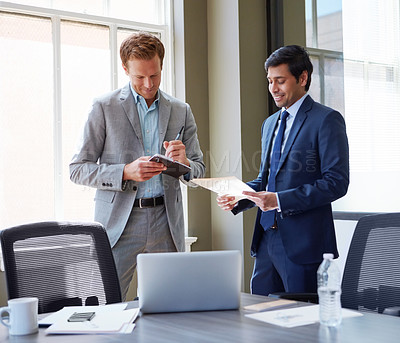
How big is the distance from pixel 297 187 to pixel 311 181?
0.09 m

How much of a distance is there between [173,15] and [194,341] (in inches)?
147

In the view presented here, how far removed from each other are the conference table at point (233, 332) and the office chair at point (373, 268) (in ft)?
1.22

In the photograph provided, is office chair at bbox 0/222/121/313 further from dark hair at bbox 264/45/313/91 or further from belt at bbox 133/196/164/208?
dark hair at bbox 264/45/313/91

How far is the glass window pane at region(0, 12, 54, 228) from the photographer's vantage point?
157 inches

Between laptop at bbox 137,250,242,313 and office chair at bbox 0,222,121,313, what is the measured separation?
1.47 feet

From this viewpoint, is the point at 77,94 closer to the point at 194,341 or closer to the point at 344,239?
the point at 344,239

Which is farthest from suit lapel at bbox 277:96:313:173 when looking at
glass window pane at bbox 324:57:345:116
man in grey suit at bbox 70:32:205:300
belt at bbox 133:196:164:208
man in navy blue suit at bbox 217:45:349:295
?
glass window pane at bbox 324:57:345:116

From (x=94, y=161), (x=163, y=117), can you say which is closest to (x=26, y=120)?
(x=94, y=161)

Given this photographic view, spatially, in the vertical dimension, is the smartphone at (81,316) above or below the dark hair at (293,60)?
below

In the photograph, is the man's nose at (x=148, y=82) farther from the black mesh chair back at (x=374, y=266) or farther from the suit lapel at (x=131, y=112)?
the black mesh chair back at (x=374, y=266)

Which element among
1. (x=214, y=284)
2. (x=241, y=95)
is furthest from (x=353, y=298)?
(x=241, y=95)

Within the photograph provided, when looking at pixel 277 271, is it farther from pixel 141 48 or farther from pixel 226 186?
pixel 141 48

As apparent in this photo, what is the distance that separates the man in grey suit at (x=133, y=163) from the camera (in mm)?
2855

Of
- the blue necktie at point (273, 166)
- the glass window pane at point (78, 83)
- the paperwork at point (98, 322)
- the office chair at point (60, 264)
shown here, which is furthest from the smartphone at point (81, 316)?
the glass window pane at point (78, 83)
